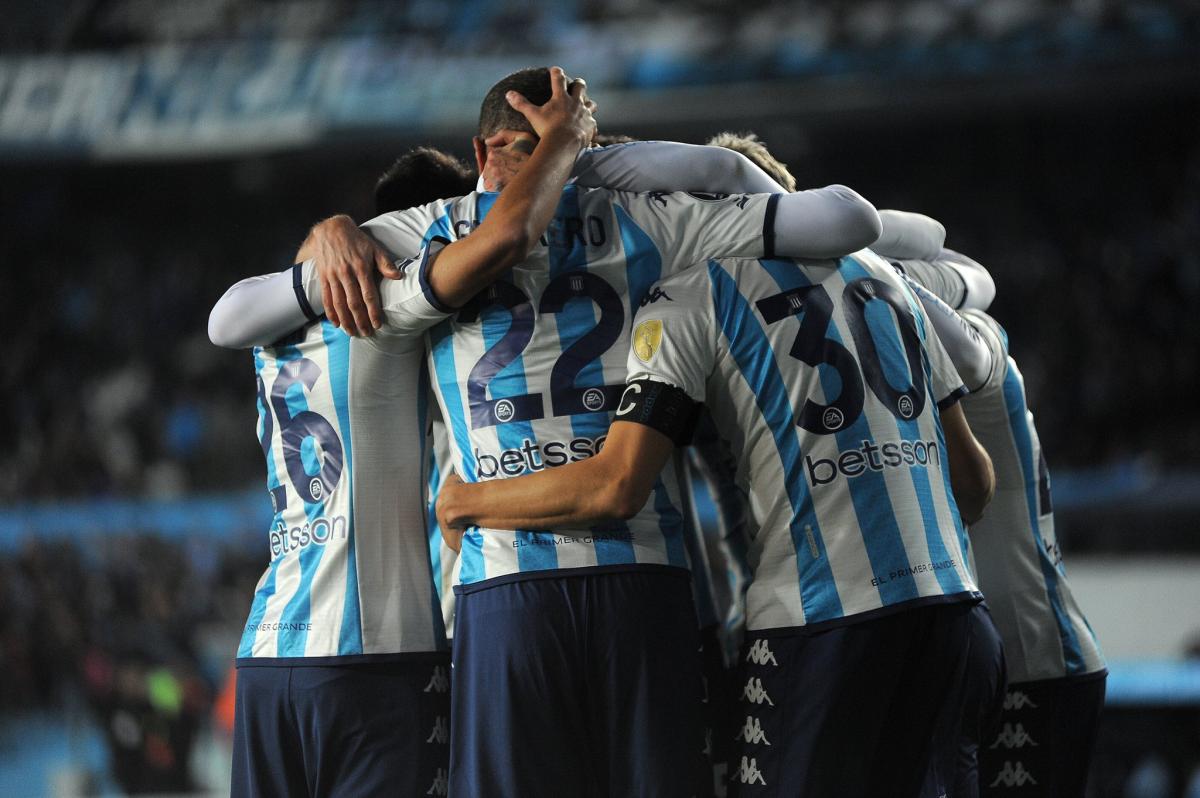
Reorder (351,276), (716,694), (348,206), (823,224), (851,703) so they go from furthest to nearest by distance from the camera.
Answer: (348,206) → (716,694) → (351,276) → (823,224) → (851,703)

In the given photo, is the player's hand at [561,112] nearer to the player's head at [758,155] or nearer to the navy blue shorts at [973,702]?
the player's head at [758,155]

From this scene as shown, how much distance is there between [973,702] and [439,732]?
114 centimetres

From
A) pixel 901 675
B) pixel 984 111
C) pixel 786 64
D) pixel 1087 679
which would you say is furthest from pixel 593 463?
pixel 984 111

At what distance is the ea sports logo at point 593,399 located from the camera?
2529 millimetres

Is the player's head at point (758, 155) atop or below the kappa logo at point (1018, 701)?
atop

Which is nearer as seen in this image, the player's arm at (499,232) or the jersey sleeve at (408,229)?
the player's arm at (499,232)

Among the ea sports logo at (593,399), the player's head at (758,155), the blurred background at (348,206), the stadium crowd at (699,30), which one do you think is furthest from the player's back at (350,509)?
the stadium crowd at (699,30)

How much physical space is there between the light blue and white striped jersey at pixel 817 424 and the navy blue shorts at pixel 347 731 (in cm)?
77

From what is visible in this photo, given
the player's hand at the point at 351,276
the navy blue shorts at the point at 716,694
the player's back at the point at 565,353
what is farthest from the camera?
the navy blue shorts at the point at 716,694

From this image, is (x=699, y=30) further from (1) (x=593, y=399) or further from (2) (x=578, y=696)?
(2) (x=578, y=696)

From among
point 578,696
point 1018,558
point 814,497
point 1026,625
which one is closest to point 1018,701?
point 1026,625

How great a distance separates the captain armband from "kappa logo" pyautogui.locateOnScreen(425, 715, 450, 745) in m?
0.82

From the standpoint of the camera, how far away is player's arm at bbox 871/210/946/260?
122 inches

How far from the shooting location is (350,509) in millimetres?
2717
